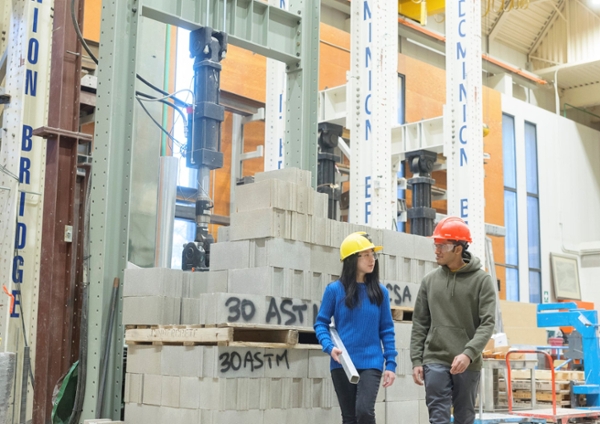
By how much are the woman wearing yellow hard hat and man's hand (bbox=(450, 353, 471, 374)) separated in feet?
2.23

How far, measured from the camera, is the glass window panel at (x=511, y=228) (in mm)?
20672

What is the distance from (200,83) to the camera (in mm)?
7078

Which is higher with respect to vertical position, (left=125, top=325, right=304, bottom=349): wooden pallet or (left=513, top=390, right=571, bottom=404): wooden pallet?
(left=125, top=325, right=304, bottom=349): wooden pallet

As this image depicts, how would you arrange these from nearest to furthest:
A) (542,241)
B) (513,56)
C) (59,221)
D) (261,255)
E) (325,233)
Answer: (261,255)
(325,233)
(59,221)
(542,241)
(513,56)

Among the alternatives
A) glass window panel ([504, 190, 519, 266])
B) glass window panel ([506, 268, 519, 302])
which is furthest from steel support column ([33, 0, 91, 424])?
glass window panel ([504, 190, 519, 266])

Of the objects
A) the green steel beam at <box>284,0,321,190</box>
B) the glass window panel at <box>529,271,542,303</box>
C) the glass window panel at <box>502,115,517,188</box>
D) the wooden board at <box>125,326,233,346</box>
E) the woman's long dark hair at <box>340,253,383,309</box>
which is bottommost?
the wooden board at <box>125,326,233,346</box>

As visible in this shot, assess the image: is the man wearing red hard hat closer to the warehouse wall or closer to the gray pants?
the gray pants

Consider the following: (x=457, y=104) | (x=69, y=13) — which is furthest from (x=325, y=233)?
(x=457, y=104)

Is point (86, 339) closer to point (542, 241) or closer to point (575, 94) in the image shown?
point (542, 241)

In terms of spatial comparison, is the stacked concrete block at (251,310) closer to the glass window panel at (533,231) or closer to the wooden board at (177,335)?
the wooden board at (177,335)

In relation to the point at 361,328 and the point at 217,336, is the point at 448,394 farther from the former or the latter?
the point at 217,336

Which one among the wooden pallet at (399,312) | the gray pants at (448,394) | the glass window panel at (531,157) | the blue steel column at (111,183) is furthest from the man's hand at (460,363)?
the glass window panel at (531,157)

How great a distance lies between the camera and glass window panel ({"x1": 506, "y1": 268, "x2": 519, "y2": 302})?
805 inches

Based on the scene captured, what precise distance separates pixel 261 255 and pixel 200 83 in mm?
1787
